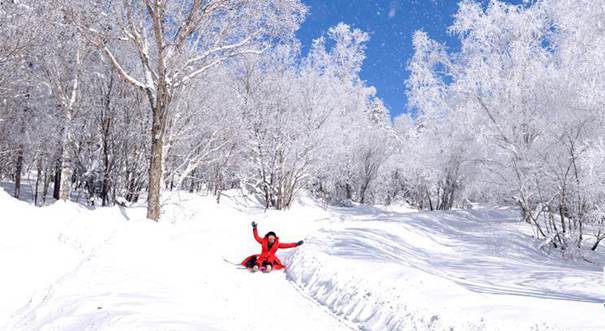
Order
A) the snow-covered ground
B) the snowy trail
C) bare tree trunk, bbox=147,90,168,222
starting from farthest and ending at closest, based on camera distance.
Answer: bare tree trunk, bbox=147,90,168,222 < the snow-covered ground < the snowy trail

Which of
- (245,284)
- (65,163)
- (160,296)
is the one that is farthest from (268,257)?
(65,163)

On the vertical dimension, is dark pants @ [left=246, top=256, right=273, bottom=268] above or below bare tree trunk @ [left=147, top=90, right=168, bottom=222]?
below

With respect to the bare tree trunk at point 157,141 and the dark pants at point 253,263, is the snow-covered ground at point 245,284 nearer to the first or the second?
the dark pants at point 253,263

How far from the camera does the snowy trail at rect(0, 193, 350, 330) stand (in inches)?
168

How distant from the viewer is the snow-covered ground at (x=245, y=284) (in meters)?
4.72

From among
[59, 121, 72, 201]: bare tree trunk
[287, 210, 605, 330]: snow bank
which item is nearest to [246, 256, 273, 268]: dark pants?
[287, 210, 605, 330]: snow bank

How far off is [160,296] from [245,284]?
2175 millimetres

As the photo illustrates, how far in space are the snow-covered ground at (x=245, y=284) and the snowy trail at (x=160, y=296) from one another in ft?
0.08

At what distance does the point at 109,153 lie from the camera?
18.0 metres

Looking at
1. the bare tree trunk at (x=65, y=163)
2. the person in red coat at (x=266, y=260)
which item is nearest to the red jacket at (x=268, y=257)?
the person in red coat at (x=266, y=260)

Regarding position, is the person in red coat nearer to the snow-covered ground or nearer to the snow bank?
the snow-covered ground

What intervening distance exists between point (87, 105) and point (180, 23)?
7747 millimetres

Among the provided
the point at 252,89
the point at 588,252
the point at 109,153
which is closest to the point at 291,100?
the point at 252,89

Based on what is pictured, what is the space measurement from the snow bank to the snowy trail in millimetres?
518
